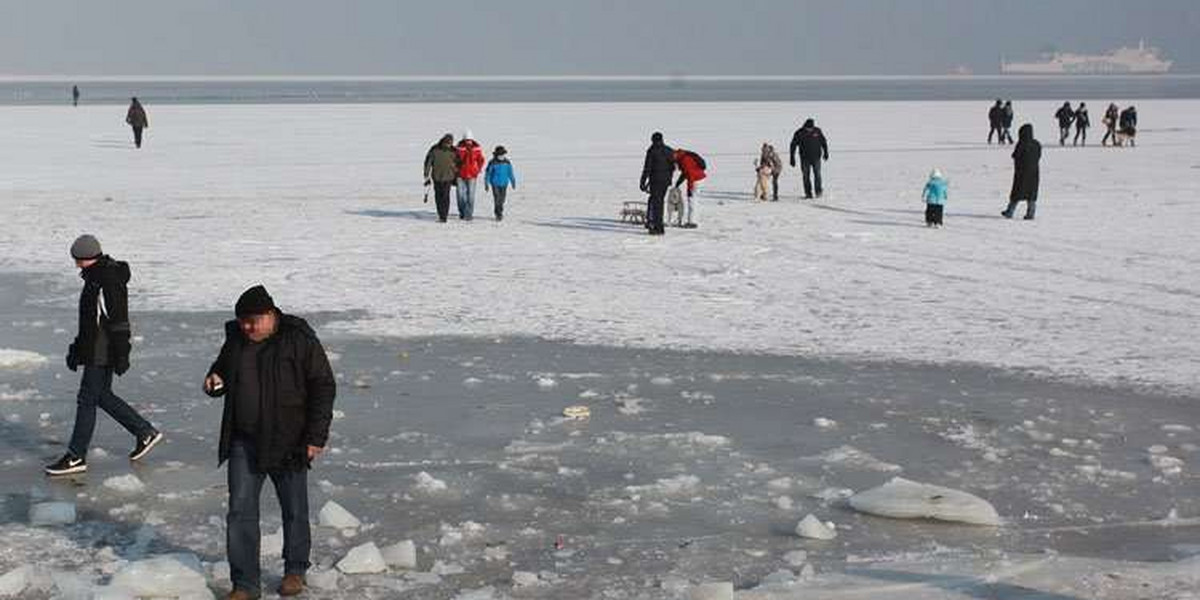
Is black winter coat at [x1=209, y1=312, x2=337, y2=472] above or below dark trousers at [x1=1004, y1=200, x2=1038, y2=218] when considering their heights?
above

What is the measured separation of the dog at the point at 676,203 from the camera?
2398 centimetres

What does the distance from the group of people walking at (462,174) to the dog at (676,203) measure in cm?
244

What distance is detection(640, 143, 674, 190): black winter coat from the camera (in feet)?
73.4

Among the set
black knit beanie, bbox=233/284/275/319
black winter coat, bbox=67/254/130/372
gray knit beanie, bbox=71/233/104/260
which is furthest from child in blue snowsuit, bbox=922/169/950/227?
black knit beanie, bbox=233/284/275/319

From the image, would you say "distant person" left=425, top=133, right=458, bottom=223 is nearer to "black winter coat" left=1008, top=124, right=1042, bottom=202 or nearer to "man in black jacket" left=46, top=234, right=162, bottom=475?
"black winter coat" left=1008, top=124, right=1042, bottom=202

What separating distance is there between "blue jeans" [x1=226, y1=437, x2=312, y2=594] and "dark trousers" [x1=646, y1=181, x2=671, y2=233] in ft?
51.0

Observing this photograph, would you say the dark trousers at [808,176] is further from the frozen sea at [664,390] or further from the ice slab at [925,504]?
the ice slab at [925,504]

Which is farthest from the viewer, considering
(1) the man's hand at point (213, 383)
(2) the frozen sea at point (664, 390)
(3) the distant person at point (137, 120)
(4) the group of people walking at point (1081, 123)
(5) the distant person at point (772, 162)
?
(4) the group of people walking at point (1081, 123)

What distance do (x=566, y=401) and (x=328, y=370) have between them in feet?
15.3

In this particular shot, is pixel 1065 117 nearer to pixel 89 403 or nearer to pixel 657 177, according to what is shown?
pixel 657 177

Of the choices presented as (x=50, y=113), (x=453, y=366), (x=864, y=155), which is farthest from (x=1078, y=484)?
(x=50, y=113)

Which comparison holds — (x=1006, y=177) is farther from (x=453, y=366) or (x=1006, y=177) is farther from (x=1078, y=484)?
(x=1078, y=484)

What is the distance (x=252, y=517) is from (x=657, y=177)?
15.7 meters

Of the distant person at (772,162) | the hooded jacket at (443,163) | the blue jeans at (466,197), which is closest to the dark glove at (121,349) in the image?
the hooded jacket at (443,163)
